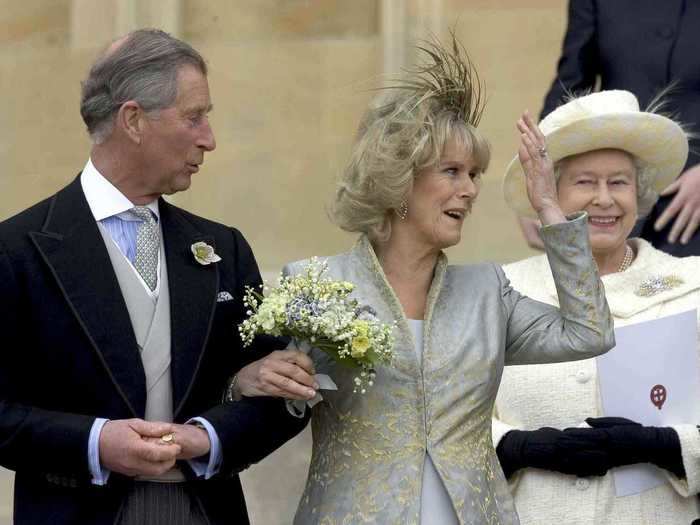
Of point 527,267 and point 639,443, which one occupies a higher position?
point 527,267

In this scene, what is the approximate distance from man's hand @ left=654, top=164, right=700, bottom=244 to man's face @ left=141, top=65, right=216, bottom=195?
197cm

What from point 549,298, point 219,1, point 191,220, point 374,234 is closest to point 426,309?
point 374,234

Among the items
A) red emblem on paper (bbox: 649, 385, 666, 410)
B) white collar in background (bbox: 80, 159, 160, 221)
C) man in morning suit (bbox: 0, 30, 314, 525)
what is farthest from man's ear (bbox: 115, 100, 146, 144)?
red emblem on paper (bbox: 649, 385, 666, 410)

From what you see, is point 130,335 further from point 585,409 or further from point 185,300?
point 585,409

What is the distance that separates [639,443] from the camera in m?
5.34

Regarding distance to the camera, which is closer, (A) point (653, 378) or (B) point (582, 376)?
(A) point (653, 378)

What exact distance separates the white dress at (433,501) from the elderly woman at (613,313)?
0.77 m

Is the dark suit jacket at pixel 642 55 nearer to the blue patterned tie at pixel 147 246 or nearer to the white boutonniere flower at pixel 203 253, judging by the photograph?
the white boutonniere flower at pixel 203 253

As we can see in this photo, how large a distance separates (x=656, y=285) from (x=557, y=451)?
0.68 metres

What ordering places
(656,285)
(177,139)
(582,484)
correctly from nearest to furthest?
(177,139), (582,484), (656,285)

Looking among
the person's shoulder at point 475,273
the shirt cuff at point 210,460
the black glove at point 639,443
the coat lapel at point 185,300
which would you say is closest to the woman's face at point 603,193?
the black glove at point 639,443

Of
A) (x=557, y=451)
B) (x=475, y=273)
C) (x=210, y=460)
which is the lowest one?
(x=210, y=460)

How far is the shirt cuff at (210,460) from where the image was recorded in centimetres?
460

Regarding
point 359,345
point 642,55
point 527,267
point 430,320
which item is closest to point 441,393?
point 430,320
